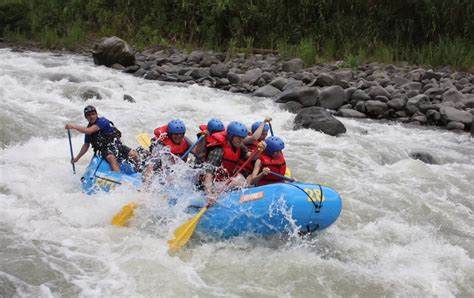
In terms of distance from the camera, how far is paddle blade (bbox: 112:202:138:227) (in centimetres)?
535

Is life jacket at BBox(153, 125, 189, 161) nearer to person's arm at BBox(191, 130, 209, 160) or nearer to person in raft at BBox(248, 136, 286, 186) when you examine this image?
person's arm at BBox(191, 130, 209, 160)

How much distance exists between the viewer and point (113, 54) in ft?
49.2

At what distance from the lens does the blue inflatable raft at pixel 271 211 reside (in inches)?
200

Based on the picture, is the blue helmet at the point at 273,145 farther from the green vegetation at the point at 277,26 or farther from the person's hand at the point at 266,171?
the green vegetation at the point at 277,26

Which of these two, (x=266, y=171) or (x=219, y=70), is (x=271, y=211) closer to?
(x=266, y=171)

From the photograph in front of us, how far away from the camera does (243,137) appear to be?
18.3ft

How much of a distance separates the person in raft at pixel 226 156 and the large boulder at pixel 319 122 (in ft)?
13.4

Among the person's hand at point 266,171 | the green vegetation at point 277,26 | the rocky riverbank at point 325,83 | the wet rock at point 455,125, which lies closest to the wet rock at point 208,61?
the rocky riverbank at point 325,83

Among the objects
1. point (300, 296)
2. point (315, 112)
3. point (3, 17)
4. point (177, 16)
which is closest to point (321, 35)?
point (177, 16)

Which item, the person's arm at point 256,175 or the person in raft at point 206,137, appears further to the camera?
the person in raft at point 206,137

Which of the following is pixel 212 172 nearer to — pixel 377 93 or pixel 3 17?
pixel 377 93

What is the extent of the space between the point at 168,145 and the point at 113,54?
31.9 ft

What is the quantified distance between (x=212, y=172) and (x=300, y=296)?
1705mm

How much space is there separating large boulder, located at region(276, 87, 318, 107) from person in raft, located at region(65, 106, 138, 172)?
569cm
